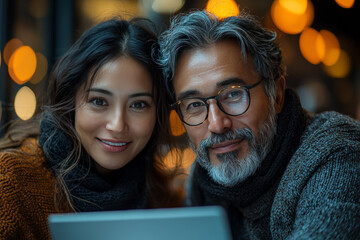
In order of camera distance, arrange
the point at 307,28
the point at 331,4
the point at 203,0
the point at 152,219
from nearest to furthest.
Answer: the point at 152,219, the point at 203,0, the point at 331,4, the point at 307,28

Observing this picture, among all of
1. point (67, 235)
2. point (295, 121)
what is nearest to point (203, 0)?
point (295, 121)

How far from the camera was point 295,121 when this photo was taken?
5.27 ft

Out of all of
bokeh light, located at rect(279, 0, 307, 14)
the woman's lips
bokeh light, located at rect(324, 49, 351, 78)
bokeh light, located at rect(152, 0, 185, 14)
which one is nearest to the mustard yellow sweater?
the woman's lips

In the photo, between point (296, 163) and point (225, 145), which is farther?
point (225, 145)

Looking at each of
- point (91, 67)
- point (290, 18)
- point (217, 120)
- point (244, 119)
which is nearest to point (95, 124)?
point (91, 67)

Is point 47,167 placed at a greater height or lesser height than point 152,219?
lesser

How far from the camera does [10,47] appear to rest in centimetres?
253

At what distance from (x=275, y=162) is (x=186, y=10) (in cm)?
91

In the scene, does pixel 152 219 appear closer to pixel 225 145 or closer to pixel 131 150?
pixel 225 145

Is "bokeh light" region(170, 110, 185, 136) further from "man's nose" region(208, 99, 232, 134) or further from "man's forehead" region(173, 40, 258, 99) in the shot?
"man's nose" region(208, 99, 232, 134)

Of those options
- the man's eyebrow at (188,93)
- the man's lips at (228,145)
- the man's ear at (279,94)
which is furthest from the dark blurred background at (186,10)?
the man's lips at (228,145)

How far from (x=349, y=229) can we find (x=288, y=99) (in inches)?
27.9

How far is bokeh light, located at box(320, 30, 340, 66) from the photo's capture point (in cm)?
488

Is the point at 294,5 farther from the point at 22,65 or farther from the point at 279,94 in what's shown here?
the point at 22,65
